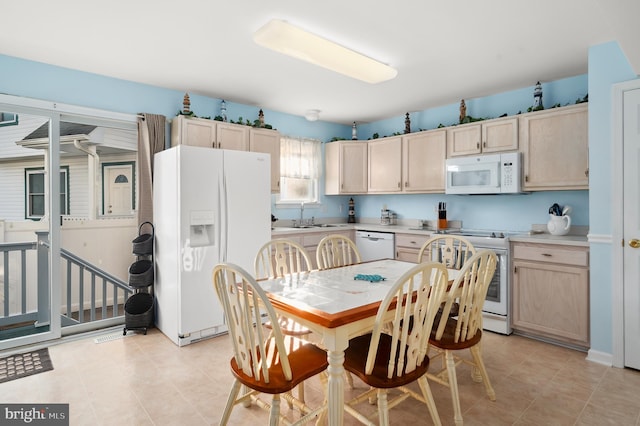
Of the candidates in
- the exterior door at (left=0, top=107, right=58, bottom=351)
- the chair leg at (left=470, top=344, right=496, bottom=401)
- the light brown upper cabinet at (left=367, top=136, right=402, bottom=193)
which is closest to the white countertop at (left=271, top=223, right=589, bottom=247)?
the light brown upper cabinet at (left=367, top=136, right=402, bottom=193)

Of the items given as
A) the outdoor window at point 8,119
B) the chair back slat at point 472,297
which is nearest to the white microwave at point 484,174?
the chair back slat at point 472,297

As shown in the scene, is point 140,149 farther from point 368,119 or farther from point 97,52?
point 368,119

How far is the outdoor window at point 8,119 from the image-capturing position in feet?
10.3

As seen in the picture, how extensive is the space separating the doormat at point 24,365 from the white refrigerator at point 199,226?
916 millimetres

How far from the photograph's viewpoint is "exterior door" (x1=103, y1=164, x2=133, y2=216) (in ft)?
12.8

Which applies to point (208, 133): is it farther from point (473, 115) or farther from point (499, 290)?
point (499, 290)

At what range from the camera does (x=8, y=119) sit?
10.4 ft

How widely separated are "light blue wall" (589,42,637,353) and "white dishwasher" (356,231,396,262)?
2.06 metres

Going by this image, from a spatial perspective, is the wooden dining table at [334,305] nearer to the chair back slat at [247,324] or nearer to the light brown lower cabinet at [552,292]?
the chair back slat at [247,324]

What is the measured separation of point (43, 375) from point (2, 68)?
2482 millimetres

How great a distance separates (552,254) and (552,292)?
1.10 ft

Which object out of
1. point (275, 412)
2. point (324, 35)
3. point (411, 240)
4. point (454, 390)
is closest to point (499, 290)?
point (411, 240)

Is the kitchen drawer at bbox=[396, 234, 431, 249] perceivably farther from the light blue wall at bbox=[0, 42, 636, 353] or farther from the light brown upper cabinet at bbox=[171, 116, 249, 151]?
the light brown upper cabinet at bbox=[171, 116, 249, 151]

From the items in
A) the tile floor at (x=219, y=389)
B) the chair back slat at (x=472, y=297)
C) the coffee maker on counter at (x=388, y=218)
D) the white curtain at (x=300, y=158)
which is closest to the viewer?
the chair back slat at (x=472, y=297)
